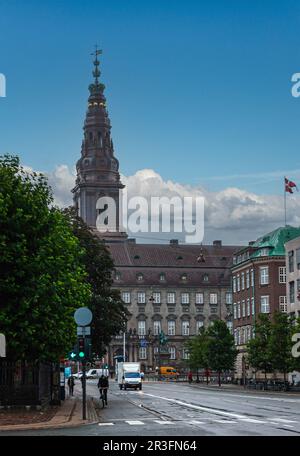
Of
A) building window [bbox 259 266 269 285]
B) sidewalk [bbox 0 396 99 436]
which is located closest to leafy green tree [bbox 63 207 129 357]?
sidewalk [bbox 0 396 99 436]

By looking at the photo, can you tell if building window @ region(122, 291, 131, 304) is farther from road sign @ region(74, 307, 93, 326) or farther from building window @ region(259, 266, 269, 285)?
road sign @ region(74, 307, 93, 326)

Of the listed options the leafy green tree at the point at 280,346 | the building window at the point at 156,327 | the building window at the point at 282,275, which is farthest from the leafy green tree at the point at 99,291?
the building window at the point at 156,327

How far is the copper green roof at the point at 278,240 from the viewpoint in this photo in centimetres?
11975

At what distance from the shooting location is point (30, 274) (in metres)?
45.2

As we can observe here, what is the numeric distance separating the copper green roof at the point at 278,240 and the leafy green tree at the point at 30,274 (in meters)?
73.2

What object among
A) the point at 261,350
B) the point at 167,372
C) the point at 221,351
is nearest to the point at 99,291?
the point at 261,350

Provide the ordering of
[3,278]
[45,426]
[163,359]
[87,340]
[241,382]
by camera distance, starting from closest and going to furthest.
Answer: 1. [45,426]
2. [87,340]
3. [3,278]
4. [241,382]
5. [163,359]

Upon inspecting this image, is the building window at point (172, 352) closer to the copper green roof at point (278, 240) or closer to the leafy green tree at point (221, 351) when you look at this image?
the copper green roof at point (278, 240)

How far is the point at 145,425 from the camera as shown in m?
35.1

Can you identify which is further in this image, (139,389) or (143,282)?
(143,282)

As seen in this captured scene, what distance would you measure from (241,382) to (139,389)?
1977 cm
